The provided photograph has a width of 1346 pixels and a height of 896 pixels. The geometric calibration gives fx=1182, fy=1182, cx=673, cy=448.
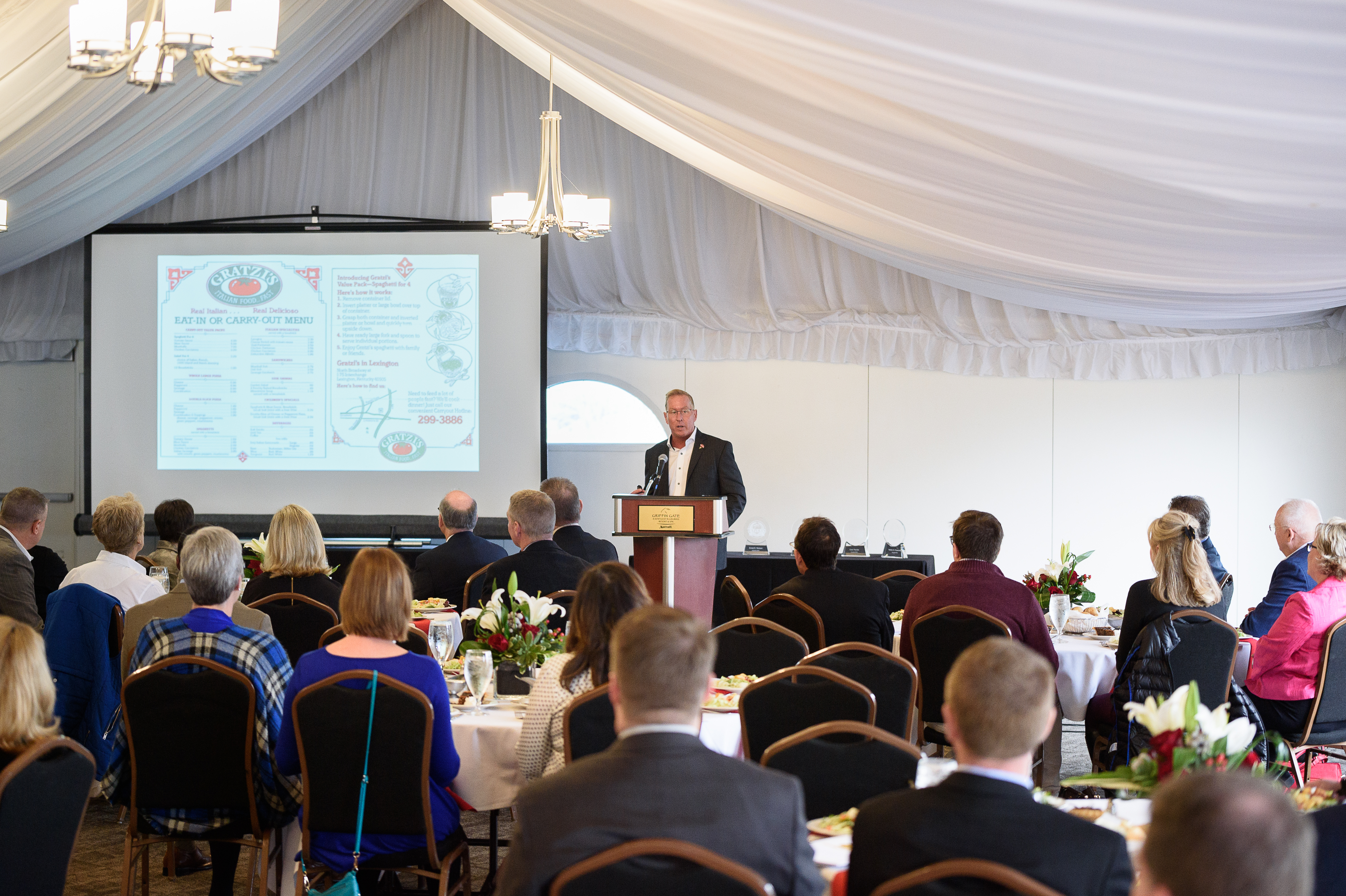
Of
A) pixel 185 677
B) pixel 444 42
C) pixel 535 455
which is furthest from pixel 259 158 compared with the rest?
pixel 185 677

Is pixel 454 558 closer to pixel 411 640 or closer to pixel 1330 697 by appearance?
pixel 411 640

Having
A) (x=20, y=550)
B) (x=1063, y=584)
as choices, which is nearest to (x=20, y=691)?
(x=20, y=550)

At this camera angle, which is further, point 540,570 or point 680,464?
point 680,464

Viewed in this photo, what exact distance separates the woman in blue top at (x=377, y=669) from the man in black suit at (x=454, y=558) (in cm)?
252

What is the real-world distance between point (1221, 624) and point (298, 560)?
3.59 metres

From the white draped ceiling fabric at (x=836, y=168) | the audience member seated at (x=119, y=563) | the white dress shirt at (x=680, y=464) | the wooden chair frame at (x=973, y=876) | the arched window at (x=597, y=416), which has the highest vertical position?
the white draped ceiling fabric at (x=836, y=168)

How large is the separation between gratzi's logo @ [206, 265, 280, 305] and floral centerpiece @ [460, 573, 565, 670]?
18.3 feet

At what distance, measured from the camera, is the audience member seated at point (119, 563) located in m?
4.99

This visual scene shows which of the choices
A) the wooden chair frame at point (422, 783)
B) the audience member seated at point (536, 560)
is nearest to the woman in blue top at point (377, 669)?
the wooden chair frame at point (422, 783)

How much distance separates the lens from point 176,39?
3.94 meters

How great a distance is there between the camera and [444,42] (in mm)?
9016

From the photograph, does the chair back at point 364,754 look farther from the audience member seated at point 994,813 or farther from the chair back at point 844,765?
the audience member seated at point 994,813

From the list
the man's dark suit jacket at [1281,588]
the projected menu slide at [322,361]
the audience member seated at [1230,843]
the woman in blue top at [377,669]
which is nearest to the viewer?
the audience member seated at [1230,843]

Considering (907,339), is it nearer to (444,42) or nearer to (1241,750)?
(444,42)
